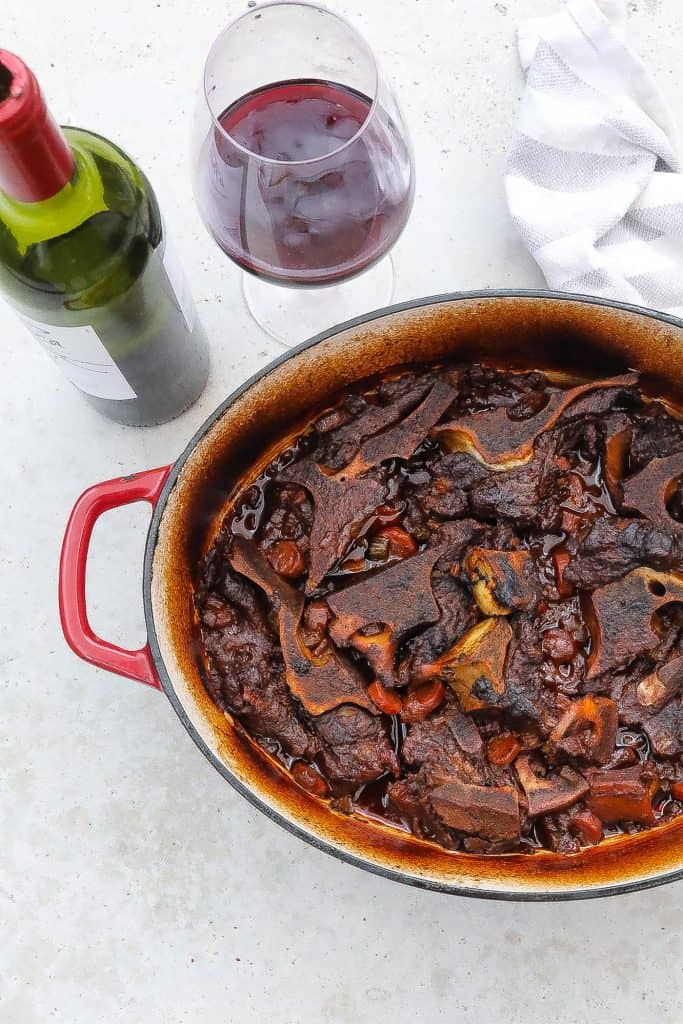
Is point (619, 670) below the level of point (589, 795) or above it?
above

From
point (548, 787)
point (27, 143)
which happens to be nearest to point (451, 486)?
point (548, 787)

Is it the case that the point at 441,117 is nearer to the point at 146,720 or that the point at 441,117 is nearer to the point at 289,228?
the point at 289,228

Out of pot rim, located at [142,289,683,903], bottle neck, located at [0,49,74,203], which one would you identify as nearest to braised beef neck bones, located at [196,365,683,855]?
pot rim, located at [142,289,683,903]

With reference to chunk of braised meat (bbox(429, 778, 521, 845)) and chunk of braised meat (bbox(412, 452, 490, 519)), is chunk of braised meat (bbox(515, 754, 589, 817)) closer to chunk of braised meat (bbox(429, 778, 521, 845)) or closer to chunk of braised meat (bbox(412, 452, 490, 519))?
chunk of braised meat (bbox(429, 778, 521, 845))

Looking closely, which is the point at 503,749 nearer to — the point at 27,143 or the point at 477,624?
the point at 477,624

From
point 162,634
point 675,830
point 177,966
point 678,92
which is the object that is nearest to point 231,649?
point 162,634

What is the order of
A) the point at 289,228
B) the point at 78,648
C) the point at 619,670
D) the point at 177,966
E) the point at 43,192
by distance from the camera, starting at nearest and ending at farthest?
the point at 43,192 < the point at 289,228 < the point at 78,648 < the point at 619,670 < the point at 177,966
